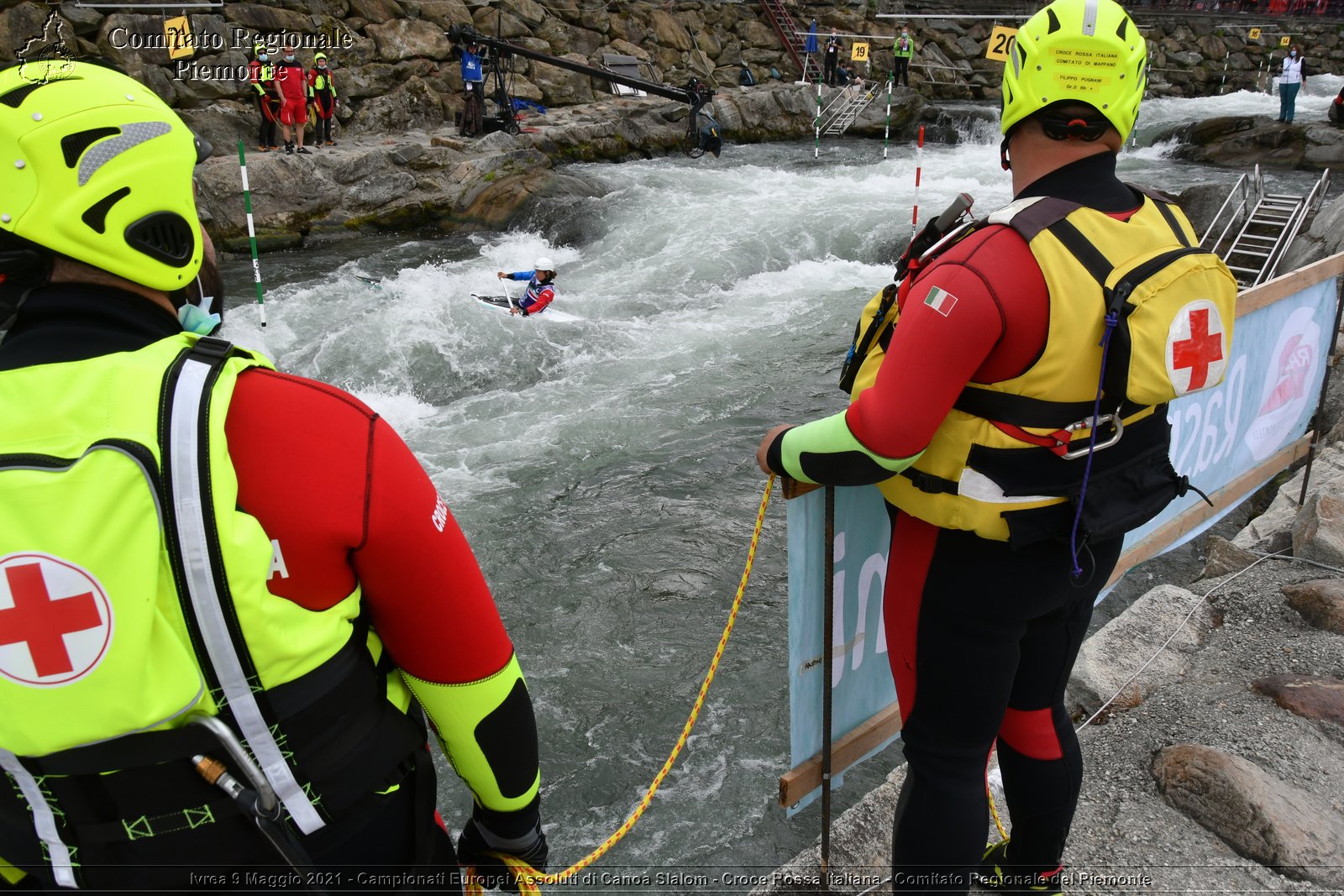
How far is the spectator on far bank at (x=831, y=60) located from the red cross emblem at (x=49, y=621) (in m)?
24.4

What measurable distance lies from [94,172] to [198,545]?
0.41m

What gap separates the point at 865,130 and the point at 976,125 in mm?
2420

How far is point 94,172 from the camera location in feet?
3.13

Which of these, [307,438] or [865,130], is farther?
[865,130]

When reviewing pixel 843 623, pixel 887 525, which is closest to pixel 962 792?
pixel 843 623

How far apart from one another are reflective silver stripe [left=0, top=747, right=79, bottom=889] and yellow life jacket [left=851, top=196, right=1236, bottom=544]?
50.2 inches

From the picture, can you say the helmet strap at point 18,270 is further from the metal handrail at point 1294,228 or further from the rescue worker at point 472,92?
the rescue worker at point 472,92

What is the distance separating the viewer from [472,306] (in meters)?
8.80

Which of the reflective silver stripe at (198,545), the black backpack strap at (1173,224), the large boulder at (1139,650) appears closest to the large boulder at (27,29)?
the large boulder at (1139,650)

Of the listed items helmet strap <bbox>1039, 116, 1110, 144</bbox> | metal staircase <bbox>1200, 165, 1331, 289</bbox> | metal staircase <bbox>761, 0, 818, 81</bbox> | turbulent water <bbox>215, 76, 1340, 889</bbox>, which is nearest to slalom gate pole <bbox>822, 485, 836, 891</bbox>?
helmet strap <bbox>1039, 116, 1110, 144</bbox>

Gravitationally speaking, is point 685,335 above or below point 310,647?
below

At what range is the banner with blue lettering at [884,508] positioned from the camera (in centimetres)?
197

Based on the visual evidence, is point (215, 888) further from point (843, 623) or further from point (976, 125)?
point (976, 125)

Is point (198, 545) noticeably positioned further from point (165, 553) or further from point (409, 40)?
point (409, 40)
